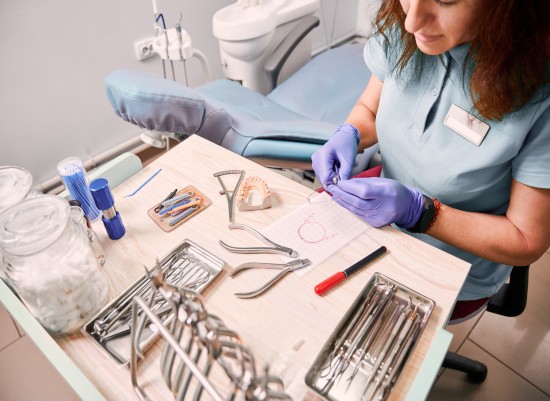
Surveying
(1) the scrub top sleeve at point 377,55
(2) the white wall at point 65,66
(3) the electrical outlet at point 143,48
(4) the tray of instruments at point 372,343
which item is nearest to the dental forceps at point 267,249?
(4) the tray of instruments at point 372,343

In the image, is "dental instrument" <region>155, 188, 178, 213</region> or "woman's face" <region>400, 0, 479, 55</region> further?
"dental instrument" <region>155, 188, 178, 213</region>

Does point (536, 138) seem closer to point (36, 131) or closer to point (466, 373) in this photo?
point (466, 373)

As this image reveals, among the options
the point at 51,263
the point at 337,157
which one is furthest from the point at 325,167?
the point at 51,263

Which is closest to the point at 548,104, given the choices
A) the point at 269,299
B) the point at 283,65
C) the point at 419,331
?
the point at 419,331

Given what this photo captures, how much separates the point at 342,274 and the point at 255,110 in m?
1.08

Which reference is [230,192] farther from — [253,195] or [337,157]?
[337,157]

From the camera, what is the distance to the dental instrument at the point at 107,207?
0.77 metres

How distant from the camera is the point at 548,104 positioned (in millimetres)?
724

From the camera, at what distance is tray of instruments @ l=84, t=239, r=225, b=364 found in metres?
0.66

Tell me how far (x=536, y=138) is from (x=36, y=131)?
6.65 ft

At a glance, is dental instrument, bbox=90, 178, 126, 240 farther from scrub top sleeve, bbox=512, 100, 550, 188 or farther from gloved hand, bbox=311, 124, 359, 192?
scrub top sleeve, bbox=512, 100, 550, 188

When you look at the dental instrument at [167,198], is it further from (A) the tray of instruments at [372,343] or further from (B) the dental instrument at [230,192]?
(A) the tray of instruments at [372,343]

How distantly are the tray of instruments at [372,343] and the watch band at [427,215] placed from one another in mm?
230

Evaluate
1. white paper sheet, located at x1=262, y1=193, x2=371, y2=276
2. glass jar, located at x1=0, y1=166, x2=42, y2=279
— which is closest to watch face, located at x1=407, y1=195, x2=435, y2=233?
white paper sheet, located at x1=262, y1=193, x2=371, y2=276
